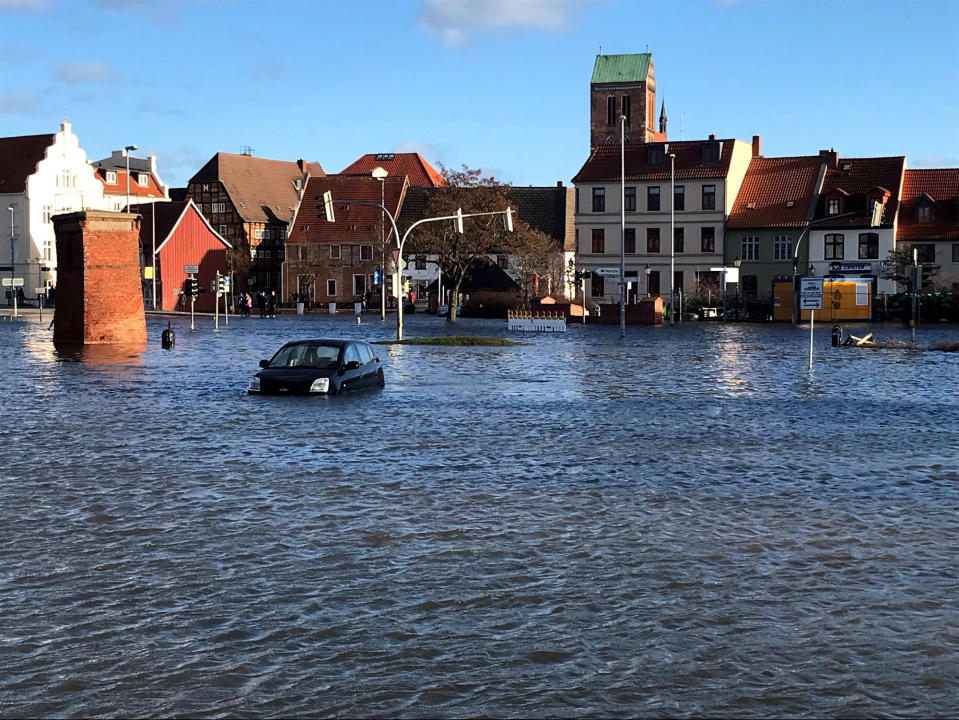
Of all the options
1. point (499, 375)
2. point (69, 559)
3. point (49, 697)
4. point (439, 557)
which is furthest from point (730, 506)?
point (499, 375)

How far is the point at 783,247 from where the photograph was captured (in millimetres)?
89438

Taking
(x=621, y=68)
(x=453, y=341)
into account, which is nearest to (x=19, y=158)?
(x=621, y=68)

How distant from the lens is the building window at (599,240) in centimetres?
9581

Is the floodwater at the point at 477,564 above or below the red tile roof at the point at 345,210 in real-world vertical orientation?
below

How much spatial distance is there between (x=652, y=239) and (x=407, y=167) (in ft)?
120

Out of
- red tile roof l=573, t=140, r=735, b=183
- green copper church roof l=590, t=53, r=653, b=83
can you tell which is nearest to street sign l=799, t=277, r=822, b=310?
red tile roof l=573, t=140, r=735, b=183

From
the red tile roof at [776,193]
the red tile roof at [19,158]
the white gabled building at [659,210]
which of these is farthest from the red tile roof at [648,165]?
the red tile roof at [19,158]

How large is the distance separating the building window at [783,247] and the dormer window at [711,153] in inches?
297

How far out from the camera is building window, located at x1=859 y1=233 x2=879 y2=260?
86000 millimetres

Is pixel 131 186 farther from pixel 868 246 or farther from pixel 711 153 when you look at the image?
pixel 868 246

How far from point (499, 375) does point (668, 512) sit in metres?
19.3

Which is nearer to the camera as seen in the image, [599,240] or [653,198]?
[653,198]

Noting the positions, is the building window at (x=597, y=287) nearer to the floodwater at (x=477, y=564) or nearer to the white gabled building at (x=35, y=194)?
the white gabled building at (x=35, y=194)

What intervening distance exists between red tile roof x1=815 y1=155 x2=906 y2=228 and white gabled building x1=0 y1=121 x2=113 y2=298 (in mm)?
60538
